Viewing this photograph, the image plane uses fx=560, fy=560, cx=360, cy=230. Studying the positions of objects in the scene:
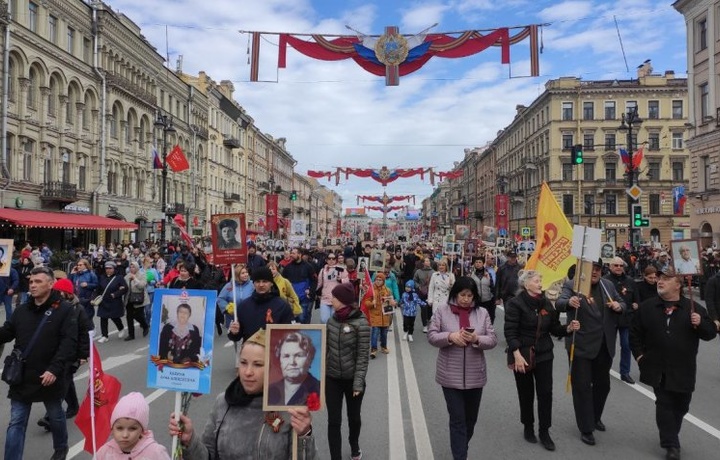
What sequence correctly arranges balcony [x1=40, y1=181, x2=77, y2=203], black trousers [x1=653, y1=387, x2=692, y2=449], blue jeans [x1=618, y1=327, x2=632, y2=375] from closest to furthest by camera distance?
black trousers [x1=653, y1=387, x2=692, y2=449] → blue jeans [x1=618, y1=327, x2=632, y2=375] → balcony [x1=40, y1=181, x2=77, y2=203]

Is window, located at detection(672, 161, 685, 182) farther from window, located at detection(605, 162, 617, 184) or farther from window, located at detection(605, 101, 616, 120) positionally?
window, located at detection(605, 101, 616, 120)

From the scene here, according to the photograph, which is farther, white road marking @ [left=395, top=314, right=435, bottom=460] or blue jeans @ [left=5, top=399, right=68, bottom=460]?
white road marking @ [left=395, top=314, right=435, bottom=460]

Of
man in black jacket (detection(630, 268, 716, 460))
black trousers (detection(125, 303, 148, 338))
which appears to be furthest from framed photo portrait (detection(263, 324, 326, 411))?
black trousers (detection(125, 303, 148, 338))

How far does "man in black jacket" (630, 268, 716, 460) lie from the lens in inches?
203

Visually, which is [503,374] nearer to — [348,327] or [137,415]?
[348,327]

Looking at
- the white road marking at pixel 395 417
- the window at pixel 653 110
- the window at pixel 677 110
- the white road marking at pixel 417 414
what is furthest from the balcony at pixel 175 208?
the window at pixel 677 110

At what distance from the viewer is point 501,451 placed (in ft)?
17.4

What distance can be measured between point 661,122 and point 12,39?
58395mm

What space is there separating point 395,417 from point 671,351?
9.43ft

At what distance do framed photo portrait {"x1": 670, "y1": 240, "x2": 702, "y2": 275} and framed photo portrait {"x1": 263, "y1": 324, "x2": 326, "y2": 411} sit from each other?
5.56 meters

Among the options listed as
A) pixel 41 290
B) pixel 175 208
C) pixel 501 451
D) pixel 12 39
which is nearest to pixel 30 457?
pixel 41 290

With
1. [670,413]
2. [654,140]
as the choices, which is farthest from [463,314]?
[654,140]

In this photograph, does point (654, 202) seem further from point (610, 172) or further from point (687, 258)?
point (687, 258)

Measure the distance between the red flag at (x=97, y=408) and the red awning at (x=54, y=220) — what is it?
22301mm
